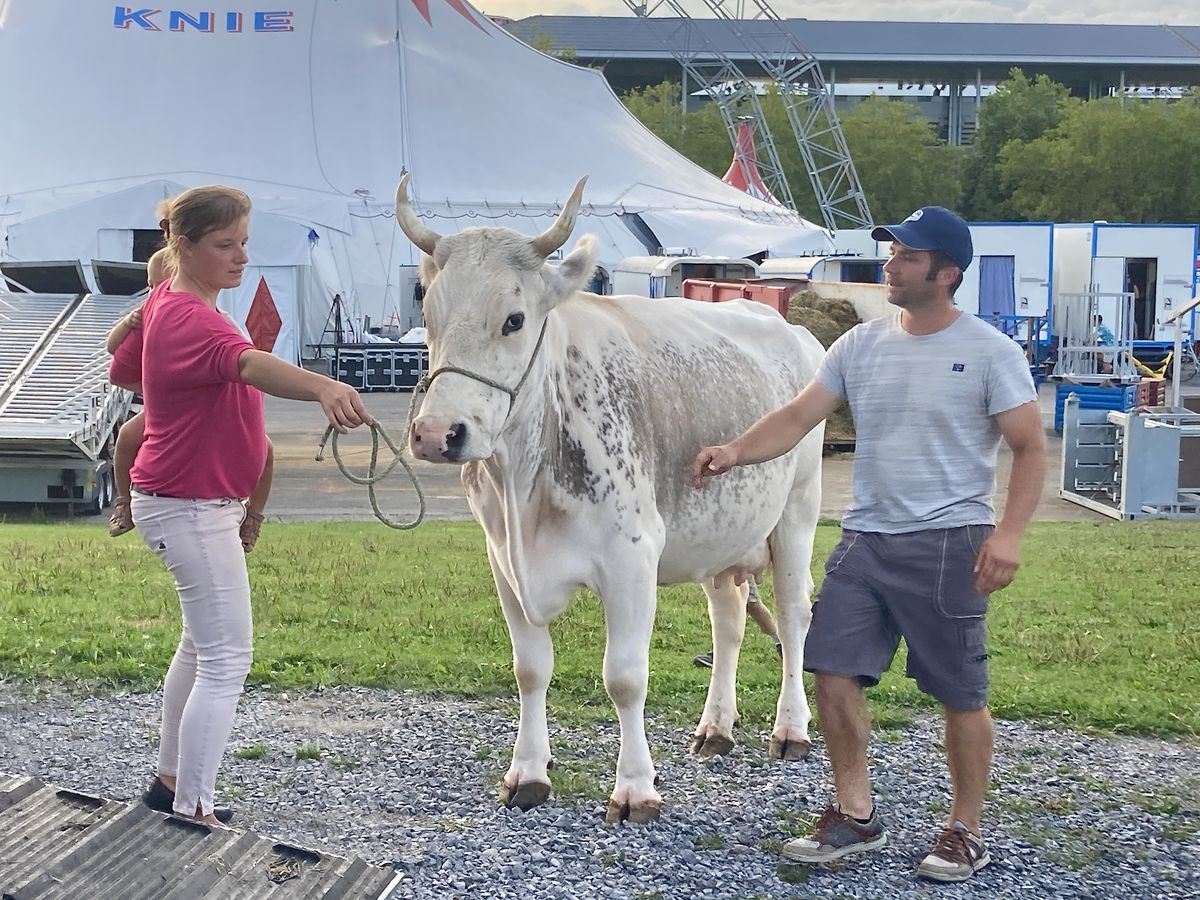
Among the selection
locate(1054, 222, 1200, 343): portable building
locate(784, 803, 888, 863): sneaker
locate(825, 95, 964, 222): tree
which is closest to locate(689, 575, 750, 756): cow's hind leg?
locate(784, 803, 888, 863): sneaker

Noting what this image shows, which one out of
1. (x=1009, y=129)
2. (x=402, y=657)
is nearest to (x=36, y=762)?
(x=402, y=657)

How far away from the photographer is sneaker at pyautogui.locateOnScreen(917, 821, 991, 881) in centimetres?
475

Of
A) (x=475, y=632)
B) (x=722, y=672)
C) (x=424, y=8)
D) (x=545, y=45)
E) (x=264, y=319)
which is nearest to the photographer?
(x=722, y=672)

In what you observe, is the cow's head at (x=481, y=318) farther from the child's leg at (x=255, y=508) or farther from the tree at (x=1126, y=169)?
the tree at (x=1126, y=169)

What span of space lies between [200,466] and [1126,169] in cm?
5646

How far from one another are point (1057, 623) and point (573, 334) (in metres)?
4.60

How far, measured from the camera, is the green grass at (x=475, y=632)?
7016 mm

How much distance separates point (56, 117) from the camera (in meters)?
34.4

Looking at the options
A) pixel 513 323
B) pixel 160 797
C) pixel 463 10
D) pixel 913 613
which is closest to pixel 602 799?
pixel 913 613

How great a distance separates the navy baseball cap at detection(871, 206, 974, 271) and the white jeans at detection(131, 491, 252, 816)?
232 centimetres

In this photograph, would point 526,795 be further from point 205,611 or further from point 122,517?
point 122,517

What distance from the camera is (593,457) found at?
5.33m

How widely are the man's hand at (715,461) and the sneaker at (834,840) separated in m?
1.21

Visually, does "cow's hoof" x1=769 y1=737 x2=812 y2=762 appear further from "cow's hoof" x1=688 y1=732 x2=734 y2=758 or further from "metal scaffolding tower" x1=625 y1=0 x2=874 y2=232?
"metal scaffolding tower" x1=625 y1=0 x2=874 y2=232
